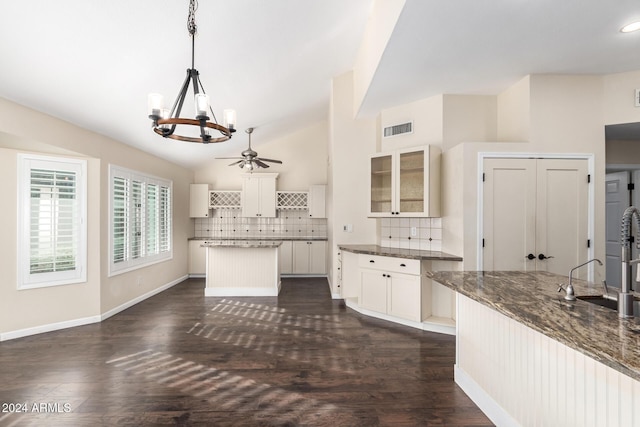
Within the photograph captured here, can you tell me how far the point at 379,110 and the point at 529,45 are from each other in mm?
2014

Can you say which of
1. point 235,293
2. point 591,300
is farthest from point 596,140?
point 235,293

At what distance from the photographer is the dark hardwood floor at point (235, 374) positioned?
6.79ft

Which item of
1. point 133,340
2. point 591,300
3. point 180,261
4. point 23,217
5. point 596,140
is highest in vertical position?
point 596,140

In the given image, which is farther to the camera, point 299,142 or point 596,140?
point 299,142

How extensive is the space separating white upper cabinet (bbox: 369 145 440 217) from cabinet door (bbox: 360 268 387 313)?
81 cm

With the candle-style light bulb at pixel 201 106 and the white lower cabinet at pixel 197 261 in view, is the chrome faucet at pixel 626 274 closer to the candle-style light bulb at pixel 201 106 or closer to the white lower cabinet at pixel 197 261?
the candle-style light bulb at pixel 201 106

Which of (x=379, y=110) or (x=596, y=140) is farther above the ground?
(x=379, y=110)

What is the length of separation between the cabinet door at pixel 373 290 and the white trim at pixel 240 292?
5.60 feet

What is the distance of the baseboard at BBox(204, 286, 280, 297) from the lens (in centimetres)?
516

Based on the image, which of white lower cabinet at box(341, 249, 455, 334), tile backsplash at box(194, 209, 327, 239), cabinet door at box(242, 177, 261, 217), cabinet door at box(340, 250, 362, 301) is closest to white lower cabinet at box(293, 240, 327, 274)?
tile backsplash at box(194, 209, 327, 239)

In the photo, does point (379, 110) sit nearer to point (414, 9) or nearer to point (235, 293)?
point (414, 9)

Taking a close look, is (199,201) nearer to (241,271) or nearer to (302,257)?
(241,271)

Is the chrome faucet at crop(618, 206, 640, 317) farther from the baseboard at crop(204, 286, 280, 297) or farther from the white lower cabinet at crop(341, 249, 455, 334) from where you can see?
the baseboard at crop(204, 286, 280, 297)

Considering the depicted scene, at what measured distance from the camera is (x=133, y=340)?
10.9ft
